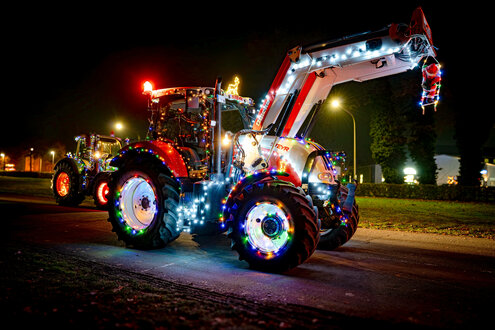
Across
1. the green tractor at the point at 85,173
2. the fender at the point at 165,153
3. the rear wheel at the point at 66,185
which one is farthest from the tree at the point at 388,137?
the fender at the point at 165,153

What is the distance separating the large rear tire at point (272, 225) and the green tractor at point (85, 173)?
32.9 feet

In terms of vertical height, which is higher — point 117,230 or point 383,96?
point 383,96

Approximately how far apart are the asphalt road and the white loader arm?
291cm

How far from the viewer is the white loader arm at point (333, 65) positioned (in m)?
5.82

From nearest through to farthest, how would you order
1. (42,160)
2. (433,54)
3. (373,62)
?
(433,54) → (373,62) → (42,160)

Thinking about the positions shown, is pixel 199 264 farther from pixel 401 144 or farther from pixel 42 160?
pixel 42 160

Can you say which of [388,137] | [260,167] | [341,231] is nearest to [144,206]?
[260,167]

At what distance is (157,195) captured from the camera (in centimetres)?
728

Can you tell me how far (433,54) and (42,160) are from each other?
74.9 m

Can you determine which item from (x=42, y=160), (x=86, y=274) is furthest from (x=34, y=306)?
(x=42, y=160)

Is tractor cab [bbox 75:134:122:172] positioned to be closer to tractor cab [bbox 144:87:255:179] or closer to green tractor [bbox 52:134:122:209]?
green tractor [bbox 52:134:122:209]

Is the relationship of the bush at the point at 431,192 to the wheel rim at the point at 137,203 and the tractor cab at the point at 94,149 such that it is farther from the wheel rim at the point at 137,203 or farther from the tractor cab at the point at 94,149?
the wheel rim at the point at 137,203

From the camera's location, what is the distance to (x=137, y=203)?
26.7 ft

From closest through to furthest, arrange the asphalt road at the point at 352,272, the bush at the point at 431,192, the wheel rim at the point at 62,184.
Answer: the asphalt road at the point at 352,272 → the wheel rim at the point at 62,184 → the bush at the point at 431,192
